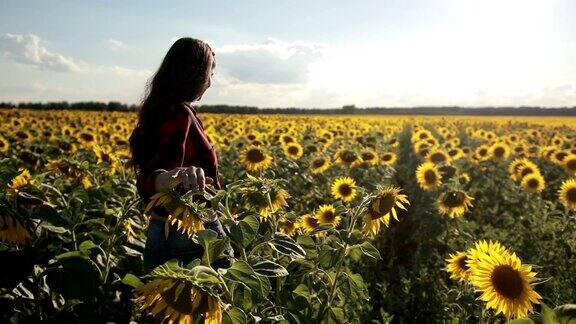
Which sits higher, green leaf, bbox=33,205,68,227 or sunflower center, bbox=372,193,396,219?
sunflower center, bbox=372,193,396,219

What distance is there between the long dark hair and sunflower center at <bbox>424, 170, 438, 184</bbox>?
15.9 ft

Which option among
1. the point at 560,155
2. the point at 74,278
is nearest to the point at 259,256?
the point at 74,278

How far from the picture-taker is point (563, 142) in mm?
13047

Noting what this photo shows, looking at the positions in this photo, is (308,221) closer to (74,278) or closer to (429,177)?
(74,278)

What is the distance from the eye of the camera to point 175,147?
2414 millimetres

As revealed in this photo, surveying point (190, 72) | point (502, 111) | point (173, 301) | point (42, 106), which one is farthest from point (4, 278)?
point (502, 111)

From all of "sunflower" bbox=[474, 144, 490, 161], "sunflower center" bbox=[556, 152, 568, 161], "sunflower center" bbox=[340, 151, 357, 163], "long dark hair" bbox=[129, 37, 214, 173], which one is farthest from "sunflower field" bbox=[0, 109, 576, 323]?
"sunflower" bbox=[474, 144, 490, 161]

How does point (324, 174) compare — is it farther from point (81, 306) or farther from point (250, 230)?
point (250, 230)

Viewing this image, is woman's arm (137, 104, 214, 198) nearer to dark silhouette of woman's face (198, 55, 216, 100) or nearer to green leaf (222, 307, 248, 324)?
dark silhouette of woman's face (198, 55, 216, 100)

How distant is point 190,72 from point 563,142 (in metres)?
12.8

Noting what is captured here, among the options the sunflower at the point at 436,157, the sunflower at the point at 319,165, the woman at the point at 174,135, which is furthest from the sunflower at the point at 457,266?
the sunflower at the point at 436,157

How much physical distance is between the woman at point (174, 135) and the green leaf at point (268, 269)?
0.62m

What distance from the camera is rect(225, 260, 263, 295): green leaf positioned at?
1567 mm

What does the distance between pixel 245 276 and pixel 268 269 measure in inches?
8.5
